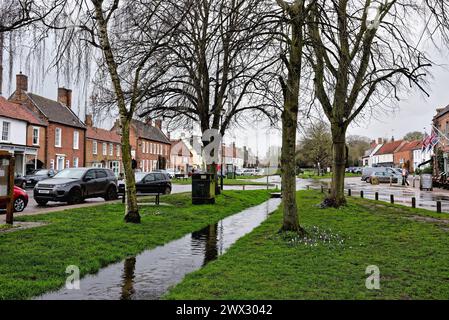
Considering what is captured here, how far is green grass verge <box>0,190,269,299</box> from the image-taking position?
6301mm

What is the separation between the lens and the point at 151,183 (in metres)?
25.4

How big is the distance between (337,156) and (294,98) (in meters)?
9.11

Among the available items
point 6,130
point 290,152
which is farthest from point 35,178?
point 290,152

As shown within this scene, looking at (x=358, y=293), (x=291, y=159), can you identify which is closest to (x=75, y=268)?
(x=358, y=293)

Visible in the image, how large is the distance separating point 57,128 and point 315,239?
38824 mm

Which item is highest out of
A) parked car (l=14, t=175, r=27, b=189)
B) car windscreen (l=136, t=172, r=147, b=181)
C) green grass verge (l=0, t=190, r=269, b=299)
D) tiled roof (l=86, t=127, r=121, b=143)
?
tiled roof (l=86, t=127, r=121, b=143)

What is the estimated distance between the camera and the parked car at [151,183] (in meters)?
24.9

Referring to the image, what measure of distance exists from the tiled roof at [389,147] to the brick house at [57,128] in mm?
84225

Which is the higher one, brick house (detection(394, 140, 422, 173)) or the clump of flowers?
brick house (detection(394, 140, 422, 173))

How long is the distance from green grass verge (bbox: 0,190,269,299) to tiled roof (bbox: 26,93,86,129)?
93.2 ft

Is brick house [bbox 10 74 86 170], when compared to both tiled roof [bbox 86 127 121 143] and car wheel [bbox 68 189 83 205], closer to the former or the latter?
tiled roof [bbox 86 127 121 143]

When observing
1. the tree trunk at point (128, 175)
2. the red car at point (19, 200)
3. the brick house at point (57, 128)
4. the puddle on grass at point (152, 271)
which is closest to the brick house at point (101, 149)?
the brick house at point (57, 128)

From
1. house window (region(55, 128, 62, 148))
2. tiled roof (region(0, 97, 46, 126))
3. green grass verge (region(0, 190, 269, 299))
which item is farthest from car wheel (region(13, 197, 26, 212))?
house window (region(55, 128, 62, 148))

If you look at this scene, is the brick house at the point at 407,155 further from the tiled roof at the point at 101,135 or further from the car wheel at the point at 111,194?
the car wheel at the point at 111,194
